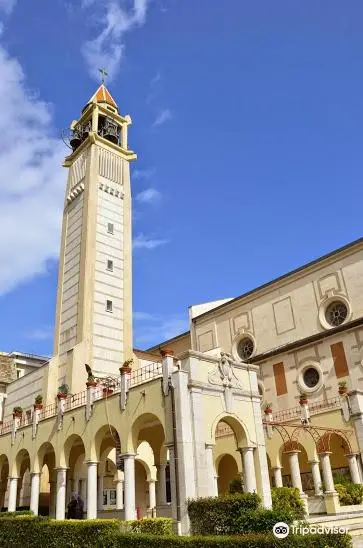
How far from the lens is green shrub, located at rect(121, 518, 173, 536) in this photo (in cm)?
1525

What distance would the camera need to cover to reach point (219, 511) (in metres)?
14.5

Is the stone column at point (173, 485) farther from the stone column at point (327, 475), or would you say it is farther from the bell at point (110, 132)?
the bell at point (110, 132)

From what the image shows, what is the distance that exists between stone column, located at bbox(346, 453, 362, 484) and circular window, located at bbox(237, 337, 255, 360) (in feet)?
47.2

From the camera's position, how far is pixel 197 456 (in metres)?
16.7

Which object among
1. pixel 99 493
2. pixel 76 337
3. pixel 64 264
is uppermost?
pixel 64 264

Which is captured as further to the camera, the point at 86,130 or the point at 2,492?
the point at 86,130

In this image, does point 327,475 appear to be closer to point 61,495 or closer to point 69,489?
point 61,495

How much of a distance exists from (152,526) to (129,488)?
3319 millimetres

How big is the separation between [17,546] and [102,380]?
15051 mm

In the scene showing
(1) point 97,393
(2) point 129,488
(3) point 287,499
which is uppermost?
(1) point 97,393

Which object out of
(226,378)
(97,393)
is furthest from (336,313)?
(97,393)

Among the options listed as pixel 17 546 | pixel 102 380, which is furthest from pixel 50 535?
pixel 102 380

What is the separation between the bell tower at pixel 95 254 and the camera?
34500 millimetres

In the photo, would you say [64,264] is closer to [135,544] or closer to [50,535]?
[50,535]
